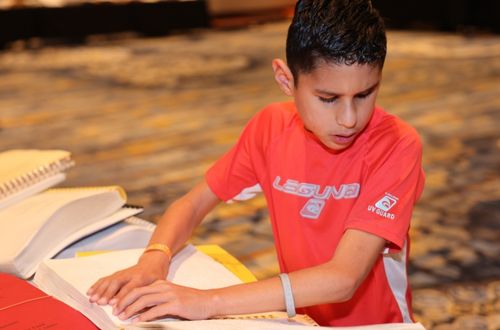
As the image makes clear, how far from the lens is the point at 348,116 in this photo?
3.95 ft

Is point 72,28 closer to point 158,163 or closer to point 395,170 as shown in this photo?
point 158,163

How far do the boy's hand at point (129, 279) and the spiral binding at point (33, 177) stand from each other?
36cm

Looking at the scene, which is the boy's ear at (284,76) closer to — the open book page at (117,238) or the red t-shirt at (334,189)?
the red t-shirt at (334,189)

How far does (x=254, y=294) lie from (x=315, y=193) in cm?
29

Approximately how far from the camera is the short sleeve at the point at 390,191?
4.19 feet

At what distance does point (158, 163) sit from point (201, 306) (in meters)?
2.62

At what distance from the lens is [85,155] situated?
396cm

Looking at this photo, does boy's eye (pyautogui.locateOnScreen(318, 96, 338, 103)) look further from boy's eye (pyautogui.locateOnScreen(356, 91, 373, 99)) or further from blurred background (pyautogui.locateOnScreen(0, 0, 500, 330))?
blurred background (pyautogui.locateOnScreen(0, 0, 500, 330))

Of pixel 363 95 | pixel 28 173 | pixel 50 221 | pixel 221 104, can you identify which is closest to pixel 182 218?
pixel 50 221

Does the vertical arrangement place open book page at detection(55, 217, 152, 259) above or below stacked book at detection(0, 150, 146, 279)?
below

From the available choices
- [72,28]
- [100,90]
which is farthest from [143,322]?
[72,28]

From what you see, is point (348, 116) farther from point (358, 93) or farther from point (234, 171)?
point (234, 171)

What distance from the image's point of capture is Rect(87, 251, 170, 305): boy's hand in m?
1.19

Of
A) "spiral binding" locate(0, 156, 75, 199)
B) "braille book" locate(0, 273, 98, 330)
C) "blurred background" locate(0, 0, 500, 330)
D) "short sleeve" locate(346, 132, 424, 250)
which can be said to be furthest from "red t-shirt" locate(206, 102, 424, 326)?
"blurred background" locate(0, 0, 500, 330)
